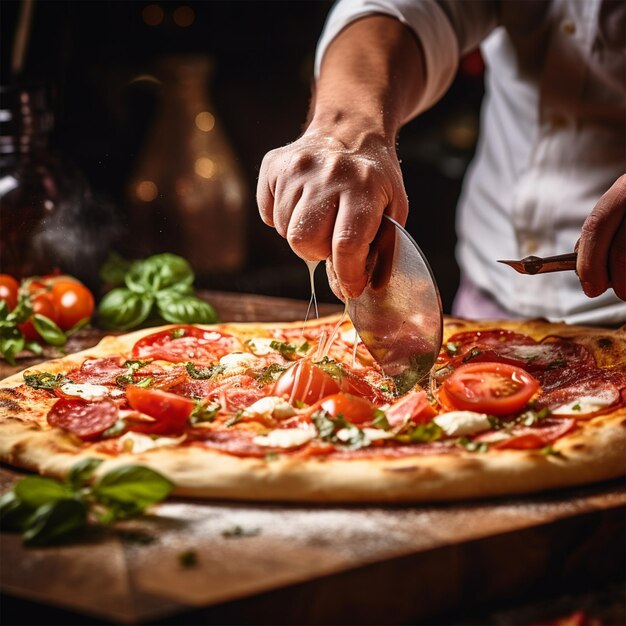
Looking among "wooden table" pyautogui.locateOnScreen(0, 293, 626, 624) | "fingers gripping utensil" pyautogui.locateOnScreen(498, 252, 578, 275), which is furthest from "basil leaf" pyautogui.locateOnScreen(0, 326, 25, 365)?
"fingers gripping utensil" pyautogui.locateOnScreen(498, 252, 578, 275)

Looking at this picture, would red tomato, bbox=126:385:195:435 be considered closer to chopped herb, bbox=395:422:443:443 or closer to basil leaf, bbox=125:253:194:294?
chopped herb, bbox=395:422:443:443

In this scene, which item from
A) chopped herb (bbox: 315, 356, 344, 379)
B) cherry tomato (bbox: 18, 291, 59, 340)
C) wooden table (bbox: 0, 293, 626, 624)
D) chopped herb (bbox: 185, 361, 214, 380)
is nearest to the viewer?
wooden table (bbox: 0, 293, 626, 624)

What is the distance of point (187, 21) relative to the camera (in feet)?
15.7

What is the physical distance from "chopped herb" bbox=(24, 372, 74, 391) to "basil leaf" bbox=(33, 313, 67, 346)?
1.11 ft

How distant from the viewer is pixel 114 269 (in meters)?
2.90

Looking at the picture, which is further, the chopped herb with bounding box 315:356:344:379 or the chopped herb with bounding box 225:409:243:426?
the chopped herb with bounding box 315:356:344:379

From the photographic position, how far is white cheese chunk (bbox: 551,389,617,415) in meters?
1.74

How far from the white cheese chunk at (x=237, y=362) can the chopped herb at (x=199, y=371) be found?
0.03 m

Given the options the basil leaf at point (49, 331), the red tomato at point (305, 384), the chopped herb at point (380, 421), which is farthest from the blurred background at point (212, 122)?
the chopped herb at point (380, 421)

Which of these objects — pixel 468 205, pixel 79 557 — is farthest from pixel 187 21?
pixel 79 557

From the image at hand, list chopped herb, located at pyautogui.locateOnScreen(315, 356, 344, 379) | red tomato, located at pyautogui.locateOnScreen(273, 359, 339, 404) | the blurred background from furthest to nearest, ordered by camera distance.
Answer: the blurred background
chopped herb, located at pyautogui.locateOnScreen(315, 356, 344, 379)
red tomato, located at pyautogui.locateOnScreen(273, 359, 339, 404)

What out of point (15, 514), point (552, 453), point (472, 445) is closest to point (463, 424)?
point (472, 445)

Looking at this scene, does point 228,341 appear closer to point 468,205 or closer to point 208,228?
point 468,205

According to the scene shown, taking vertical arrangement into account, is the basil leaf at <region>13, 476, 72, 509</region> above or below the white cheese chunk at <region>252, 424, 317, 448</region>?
above
